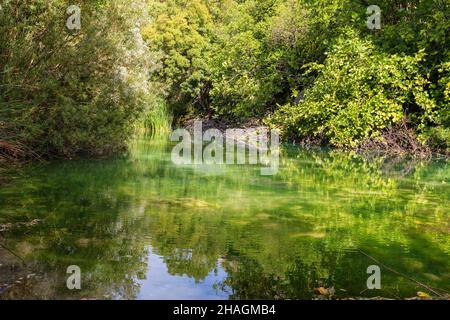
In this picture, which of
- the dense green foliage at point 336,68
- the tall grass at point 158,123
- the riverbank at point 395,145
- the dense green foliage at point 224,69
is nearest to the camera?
the dense green foliage at point 224,69

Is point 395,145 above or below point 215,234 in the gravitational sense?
above

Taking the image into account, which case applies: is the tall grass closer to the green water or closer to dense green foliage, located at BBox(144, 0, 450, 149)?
dense green foliage, located at BBox(144, 0, 450, 149)

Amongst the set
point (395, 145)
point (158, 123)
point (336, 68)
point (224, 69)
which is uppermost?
point (224, 69)

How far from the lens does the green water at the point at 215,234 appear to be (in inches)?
157

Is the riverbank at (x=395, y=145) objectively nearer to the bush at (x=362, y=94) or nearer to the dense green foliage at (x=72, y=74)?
the bush at (x=362, y=94)

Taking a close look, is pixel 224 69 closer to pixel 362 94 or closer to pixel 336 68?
pixel 336 68

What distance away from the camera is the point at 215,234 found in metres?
5.43

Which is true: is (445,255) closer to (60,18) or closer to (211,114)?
(60,18)

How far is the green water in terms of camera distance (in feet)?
13.1

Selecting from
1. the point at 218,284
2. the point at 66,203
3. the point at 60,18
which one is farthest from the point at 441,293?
the point at 60,18

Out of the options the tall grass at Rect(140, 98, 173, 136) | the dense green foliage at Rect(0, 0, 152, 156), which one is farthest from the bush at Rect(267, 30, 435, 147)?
the tall grass at Rect(140, 98, 173, 136)

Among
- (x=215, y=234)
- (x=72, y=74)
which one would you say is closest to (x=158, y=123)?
(x=72, y=74)

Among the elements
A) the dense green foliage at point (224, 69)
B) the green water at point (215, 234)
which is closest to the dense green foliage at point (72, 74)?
the dense green foliage at point (224, 69)

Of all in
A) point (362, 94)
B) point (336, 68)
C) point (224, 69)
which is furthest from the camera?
point (224, 69)
